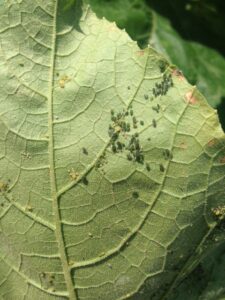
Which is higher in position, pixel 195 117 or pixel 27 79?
pixel 195 117

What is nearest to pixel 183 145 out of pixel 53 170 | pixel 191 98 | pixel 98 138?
pixel 191 98

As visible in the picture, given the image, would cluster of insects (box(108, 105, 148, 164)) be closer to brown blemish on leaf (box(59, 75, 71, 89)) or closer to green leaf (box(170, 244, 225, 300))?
brown blemish on leaf (box(59, 75, 71, 89))

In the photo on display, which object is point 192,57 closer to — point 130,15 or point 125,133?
point 130,15

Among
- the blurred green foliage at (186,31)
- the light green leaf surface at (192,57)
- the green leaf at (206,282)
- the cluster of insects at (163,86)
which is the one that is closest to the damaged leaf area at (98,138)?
the cluster of insects at (163,86)

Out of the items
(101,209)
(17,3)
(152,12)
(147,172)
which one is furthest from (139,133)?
(152,12)

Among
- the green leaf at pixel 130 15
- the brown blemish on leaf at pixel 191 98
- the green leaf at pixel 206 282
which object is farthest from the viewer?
the green leaf at pixel 130 15

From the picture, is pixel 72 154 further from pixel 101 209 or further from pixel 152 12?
pixel 152 12

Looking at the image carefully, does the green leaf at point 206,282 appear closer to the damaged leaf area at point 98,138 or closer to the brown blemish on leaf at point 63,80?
the damaged leaf area at point 98,138
